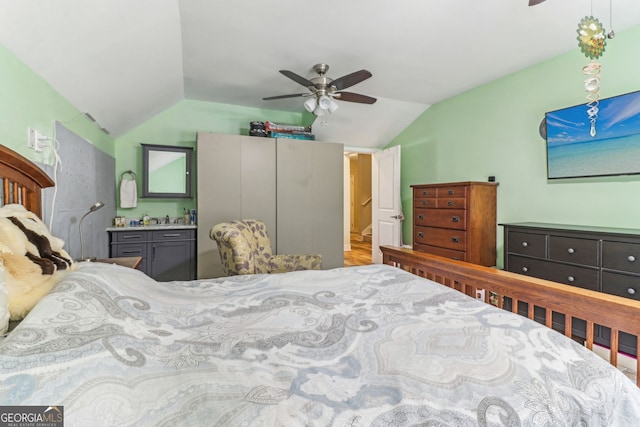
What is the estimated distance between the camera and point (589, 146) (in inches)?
101

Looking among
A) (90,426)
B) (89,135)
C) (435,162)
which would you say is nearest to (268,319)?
(90,426)

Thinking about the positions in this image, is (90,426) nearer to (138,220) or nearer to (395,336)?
(395,336)

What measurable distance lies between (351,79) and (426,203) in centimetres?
174

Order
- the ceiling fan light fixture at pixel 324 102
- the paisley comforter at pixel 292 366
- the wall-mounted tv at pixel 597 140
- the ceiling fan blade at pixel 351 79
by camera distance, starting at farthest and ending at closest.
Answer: the ceiling fan light fixture at pixel 324 102
the ceiling fan blade at pixel 351 79
the wall-mounted tv at pixel 597 140
the paisley comforter at pixel 292 366

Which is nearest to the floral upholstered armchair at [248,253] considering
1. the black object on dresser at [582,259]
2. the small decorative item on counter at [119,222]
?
the small decorative item on counter at [119,222]

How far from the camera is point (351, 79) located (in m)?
2.65

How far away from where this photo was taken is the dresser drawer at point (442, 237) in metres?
3.17

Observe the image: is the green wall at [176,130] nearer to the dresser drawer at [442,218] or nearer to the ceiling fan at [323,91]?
the ceiling fan at [323,91]

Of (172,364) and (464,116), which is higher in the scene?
(464,116)

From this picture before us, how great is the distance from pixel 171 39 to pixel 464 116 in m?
3.35

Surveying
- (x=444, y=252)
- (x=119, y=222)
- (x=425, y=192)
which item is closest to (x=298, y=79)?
(x=425, y=192)

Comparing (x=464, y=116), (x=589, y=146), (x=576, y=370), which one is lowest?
(x=576, y=370)

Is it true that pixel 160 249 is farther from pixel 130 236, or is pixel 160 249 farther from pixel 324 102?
pixel 324 102

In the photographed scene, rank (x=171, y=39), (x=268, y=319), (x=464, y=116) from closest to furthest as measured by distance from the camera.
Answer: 1. (x=268, y=319)
2. (x=171, y=39)
3. (x=464, y=116)
